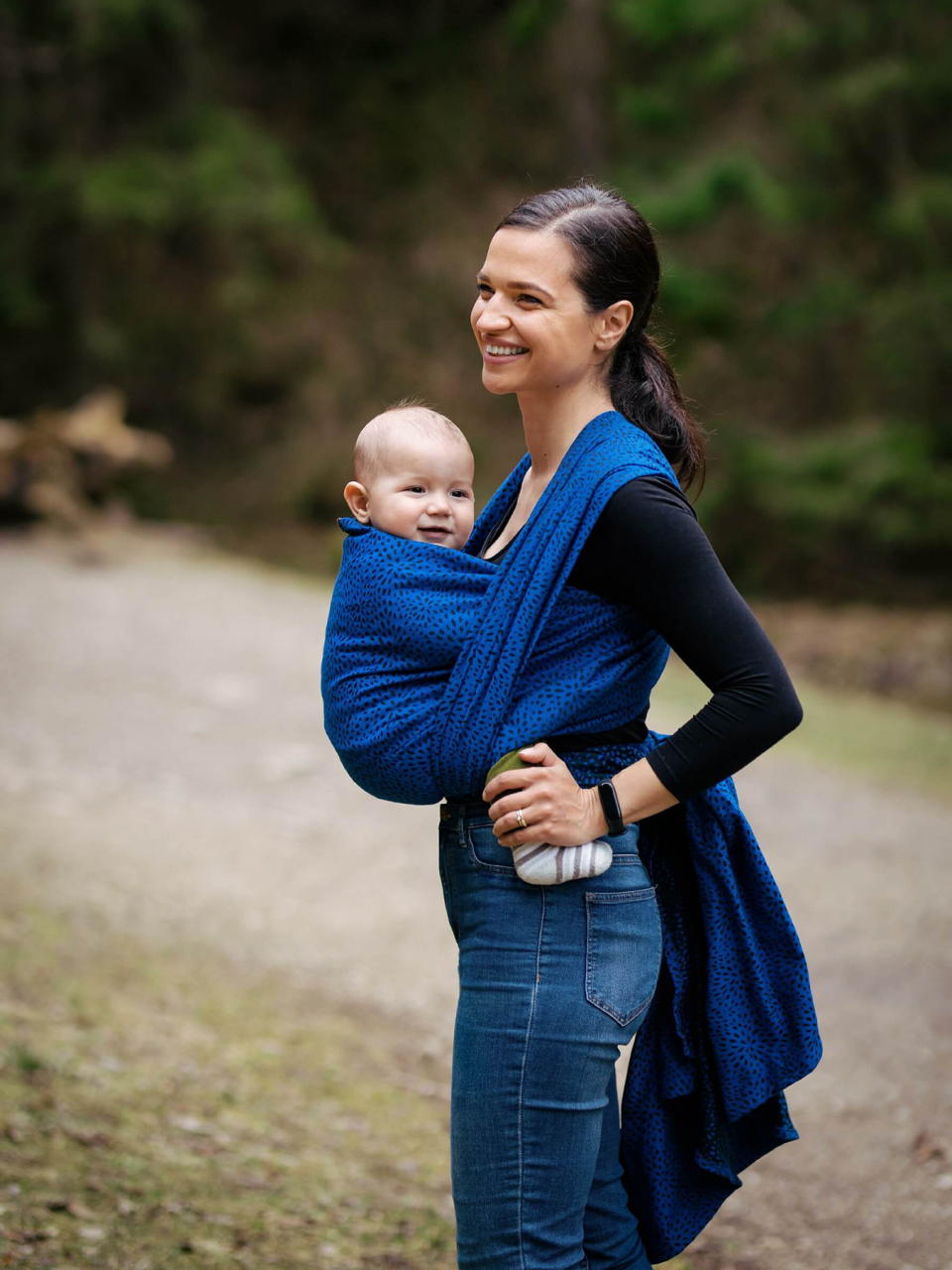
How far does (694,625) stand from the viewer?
4.52ft

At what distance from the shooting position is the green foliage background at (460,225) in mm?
9742

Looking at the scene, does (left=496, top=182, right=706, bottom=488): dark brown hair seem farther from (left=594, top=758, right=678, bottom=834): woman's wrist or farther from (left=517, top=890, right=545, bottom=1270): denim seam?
(left=517, top=890, right=545, bottom=1270): denim seam

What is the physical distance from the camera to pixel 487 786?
1.39 meters

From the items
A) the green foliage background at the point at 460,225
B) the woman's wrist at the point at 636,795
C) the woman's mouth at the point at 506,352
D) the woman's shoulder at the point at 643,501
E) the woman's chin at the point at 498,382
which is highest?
the green foliage background at the point at 460,225

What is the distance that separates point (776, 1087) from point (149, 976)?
2.48 metres

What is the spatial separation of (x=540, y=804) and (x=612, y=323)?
579 mm

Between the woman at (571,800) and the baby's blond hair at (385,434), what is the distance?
0.11 metres

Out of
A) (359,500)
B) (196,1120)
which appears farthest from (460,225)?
(359,500)

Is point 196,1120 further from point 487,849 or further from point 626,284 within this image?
point 626,284

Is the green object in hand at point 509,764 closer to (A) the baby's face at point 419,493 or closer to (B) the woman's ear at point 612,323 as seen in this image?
(A) the baby's face at point 419,493

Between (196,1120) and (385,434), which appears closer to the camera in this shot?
(385,434)

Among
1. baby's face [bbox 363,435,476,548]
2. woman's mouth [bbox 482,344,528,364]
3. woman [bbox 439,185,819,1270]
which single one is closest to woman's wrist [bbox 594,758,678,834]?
woman [bbox 439,185,819,1270]

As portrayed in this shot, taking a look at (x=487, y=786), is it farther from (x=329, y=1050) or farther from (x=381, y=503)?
(x=329, y=1050)

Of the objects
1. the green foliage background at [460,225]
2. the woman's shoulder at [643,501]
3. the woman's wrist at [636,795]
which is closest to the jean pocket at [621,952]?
the woman's wrist at [636,795]
